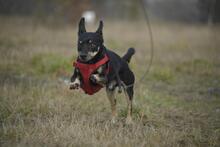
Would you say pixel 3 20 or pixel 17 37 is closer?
pixel 17 37

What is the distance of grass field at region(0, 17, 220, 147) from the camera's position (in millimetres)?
5621

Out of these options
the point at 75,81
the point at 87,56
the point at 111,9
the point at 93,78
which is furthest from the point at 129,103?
the point at 111,9

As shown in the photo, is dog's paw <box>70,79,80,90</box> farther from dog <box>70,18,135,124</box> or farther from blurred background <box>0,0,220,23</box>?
blurred background <box>0,0,220,23</box>

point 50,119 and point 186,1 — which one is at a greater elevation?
point 186,1

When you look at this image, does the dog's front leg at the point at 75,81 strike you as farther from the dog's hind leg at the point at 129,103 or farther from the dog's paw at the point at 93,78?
the dog's hind leg at the point at 129,103

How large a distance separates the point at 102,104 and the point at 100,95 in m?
0.52

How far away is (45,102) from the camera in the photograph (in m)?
7.16

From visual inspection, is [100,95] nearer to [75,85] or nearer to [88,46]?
[75,85]

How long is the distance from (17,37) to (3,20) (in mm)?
1643

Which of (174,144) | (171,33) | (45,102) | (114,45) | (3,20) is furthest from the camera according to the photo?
(171,33)

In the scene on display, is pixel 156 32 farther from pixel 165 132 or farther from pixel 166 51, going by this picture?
pixel 165 132

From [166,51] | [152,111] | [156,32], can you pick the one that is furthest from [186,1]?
[152,111]

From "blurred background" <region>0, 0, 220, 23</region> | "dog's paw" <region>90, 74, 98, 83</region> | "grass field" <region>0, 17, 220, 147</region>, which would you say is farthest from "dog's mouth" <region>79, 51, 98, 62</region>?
"blurred background" <region>0, 0, 220, 23</region>

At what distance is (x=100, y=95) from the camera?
8273 millimetres
